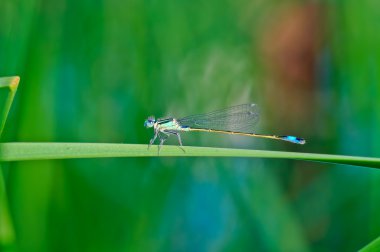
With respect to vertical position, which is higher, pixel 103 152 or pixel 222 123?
pixel 222 123

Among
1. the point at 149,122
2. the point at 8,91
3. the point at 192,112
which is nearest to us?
the point at 8,91

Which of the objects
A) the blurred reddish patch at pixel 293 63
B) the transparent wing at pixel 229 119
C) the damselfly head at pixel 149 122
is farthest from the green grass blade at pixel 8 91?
the blurred reddish patch at pixel 293 63

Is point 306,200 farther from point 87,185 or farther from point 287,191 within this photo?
point 87,185

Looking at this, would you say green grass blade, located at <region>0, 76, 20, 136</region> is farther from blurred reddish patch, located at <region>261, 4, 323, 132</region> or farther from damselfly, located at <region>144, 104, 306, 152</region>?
blurred reddish patch, located at <region>261, 4, 323, 132</region>

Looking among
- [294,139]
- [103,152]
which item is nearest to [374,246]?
[103,152]

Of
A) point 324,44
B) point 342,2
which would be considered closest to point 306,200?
point 324,44

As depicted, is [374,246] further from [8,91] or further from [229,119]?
[229,119]

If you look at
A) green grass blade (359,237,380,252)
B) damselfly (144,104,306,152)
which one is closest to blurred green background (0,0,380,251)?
damselfly (144,104,306,152)

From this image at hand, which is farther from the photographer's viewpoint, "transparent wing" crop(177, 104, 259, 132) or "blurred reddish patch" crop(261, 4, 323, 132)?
"blurred reddish patch" crop(261, 4, 323, 132)
